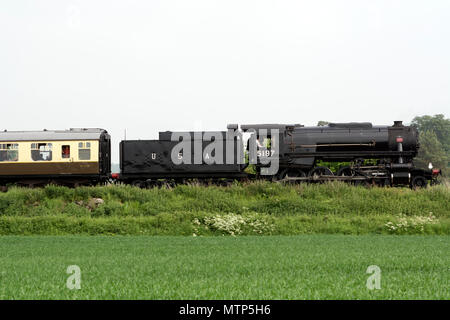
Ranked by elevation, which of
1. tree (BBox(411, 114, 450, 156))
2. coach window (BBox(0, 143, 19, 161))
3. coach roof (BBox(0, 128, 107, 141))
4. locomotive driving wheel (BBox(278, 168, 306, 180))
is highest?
tree (BBox(411, 114, 450, 156))

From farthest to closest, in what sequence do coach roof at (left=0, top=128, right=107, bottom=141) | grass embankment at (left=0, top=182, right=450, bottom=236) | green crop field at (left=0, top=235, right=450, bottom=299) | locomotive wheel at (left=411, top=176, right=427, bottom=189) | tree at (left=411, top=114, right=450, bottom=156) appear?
1. tree at (left=411, top=114, right=450, bottom=156)
2. coach roof at (left=0, top=128, right=107, bottom=141)
3. locomotive wheel at (left=411, top=176, right=427, bottom=189)
4. grass embankment at (left=0, top=182, right=450, bottom=236)
5. green crop field at (left=0, top=235, right=450, bottom=299)

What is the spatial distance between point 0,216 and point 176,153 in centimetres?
872

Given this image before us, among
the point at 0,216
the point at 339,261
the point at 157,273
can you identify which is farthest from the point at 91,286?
the point at 0,216

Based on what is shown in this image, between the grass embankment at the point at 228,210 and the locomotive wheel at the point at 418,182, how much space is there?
210 centimetres

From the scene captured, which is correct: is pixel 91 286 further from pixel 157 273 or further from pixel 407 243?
pixel 407 243

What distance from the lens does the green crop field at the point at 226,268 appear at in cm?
782

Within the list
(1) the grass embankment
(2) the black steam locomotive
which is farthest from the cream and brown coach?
(1) the grass embankment

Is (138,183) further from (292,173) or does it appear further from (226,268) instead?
(226,268)

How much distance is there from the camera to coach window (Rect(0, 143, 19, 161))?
94.0ft

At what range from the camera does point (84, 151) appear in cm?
2853

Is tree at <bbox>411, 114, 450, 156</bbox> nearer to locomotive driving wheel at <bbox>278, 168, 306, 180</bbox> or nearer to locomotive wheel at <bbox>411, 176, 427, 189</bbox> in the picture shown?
locomotive wheel at <bbox>411, 176, 427, 189</bbox>

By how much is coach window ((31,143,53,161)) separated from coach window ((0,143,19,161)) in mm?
873

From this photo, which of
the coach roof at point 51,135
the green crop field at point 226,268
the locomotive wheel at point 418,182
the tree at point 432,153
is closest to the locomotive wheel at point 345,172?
the locomotive wheel at point 418,182

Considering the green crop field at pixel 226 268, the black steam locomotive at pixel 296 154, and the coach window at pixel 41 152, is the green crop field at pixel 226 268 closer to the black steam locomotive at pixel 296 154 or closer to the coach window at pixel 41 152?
the black steam locomotive at pixel 296 154
